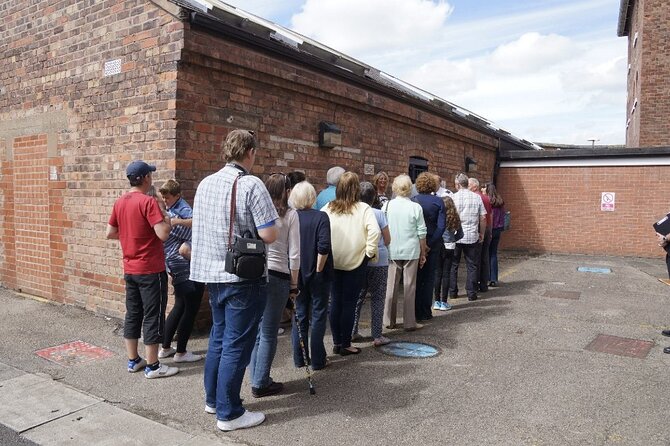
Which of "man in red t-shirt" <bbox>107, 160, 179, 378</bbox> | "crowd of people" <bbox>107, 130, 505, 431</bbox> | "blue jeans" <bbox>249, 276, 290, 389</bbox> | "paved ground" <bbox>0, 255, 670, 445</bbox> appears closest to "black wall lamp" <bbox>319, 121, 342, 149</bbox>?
"crowd of people" <bbox>107, 130, 505, 431</bbox>

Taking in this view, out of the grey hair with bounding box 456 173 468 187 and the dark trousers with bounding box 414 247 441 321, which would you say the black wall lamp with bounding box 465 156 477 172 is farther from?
the dark trousers with bounding box 414 247 441 321

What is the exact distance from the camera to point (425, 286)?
6.63 metres

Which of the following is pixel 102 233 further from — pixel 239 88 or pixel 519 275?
pixel 519 275

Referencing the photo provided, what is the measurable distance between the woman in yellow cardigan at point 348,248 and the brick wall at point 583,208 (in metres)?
11.4

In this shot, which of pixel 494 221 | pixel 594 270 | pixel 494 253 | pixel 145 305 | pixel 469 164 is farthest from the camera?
pixel 469 164

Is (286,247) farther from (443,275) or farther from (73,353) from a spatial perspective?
(443,275)

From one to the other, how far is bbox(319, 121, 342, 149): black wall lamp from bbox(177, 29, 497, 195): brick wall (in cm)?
9

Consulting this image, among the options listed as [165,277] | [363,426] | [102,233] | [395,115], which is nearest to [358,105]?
[395,115]

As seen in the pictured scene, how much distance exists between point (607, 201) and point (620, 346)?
384 inches

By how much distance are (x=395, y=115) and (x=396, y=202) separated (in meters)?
4.20

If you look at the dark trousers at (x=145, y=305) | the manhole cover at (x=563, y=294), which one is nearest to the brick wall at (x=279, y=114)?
the dark trousers at (x=145, y=305)

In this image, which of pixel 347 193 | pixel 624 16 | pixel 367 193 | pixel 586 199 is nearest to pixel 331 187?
pixel 367 193

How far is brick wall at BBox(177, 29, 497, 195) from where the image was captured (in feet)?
18.7

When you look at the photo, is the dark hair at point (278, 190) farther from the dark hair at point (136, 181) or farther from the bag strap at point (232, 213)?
the dark hair at point (136, 181)
